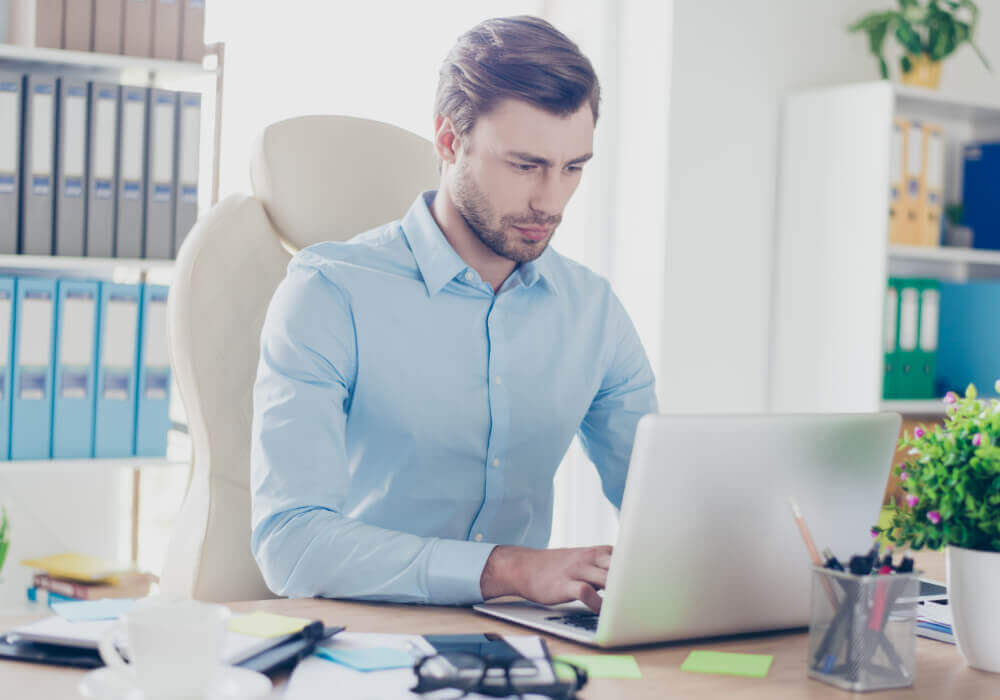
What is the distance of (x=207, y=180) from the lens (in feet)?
8.86

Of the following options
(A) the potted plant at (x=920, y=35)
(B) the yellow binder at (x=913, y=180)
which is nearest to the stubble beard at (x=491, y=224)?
(B) the yellow binder at (x=913, y=180)

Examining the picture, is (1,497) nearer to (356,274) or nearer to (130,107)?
(130,107)

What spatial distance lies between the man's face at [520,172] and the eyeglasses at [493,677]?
0.74 metres

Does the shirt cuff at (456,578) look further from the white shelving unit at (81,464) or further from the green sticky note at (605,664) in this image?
the white shelving unit at (81,464)

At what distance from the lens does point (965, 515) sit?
3.20 feet

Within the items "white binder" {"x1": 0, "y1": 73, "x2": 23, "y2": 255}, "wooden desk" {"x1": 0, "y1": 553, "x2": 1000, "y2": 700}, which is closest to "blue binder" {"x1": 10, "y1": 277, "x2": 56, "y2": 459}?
"white binder" {"x1": 0, "y1": 73, "x2": 23, "y2": 255}

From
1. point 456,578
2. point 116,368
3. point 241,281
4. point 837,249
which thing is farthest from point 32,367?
point 837,249

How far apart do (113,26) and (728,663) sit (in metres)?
2.05

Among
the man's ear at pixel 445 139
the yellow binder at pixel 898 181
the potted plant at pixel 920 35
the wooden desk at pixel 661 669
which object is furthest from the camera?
the potted plant at pixel 920 35

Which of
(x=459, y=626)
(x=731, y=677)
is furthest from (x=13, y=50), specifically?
(x=731, y=677)

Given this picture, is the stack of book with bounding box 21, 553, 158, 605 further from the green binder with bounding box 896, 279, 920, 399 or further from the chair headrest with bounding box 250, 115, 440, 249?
the green binder with bounding box 896, 279, 920, 399

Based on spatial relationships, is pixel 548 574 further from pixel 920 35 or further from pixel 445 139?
pixel 920 35

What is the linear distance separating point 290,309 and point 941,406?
7.76 feet

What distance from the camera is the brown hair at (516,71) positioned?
146cm
